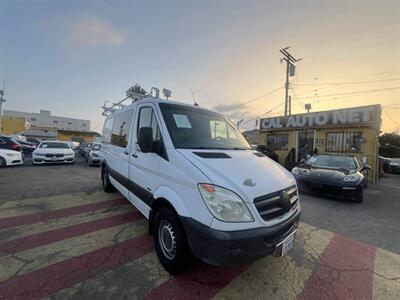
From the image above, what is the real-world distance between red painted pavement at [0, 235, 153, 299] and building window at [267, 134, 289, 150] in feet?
51.1

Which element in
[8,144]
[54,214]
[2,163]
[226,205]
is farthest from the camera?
[8,144]

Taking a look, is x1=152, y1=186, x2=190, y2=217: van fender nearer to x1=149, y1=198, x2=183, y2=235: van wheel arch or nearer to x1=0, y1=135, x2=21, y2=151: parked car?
x1=149, y1=198, x2=183, y2=235: van wheel arch

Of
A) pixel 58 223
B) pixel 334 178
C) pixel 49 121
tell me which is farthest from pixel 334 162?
pixel 49 121

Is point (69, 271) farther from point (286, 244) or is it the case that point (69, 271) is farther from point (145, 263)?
point (286, 244)

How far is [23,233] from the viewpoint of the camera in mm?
3436

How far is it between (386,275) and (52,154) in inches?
570

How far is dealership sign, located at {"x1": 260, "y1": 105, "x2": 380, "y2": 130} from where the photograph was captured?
12070 mm

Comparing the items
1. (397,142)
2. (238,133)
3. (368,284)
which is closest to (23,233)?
(238,133)

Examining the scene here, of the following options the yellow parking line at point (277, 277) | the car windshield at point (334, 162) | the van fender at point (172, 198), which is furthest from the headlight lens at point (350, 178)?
the van fender at point (172, 198)

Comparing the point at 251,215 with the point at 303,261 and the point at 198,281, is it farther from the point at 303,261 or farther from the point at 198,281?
the point at 303,261

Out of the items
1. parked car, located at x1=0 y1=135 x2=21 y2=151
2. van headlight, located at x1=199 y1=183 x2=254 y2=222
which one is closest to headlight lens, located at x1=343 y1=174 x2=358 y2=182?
van headlight, located at x1=199 y1=183 x2=254 y2=222

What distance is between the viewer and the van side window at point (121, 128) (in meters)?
4.13

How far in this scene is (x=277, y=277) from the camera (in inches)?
102

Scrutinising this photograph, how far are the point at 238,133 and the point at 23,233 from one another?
398 cm
